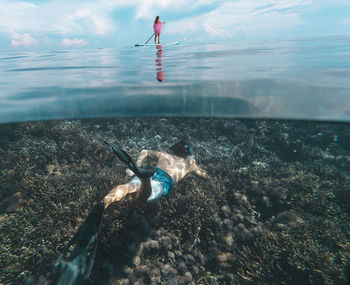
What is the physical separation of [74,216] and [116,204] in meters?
1.02

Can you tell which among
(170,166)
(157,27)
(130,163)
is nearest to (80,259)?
(130,163)

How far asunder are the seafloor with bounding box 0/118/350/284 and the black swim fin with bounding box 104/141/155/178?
1.74m

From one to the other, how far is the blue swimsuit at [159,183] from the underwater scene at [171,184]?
3 centimetres

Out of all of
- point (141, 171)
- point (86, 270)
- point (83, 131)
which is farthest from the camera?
point (83, 131)

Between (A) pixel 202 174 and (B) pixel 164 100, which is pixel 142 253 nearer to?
(A) pixel 202 174

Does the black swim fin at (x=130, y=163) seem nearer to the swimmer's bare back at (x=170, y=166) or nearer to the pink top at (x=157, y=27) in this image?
the swimmer's bare back at (x=170, y=166)

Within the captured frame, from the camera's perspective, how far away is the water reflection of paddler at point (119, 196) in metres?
2.60

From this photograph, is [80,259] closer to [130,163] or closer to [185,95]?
[130,163]

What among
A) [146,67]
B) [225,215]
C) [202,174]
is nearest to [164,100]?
[202,174]

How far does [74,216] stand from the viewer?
13.8 feet

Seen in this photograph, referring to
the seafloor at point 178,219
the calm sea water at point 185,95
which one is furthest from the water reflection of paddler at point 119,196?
the calm sea water at point 185,95

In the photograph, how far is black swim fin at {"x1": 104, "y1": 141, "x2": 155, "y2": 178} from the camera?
2822mm

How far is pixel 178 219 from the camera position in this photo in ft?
15.2

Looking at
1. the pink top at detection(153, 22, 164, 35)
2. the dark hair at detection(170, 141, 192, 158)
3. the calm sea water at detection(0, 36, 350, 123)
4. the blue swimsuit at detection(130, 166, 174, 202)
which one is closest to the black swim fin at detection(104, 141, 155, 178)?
the blue swimsuit at detection(130, 166, 174, 202)
